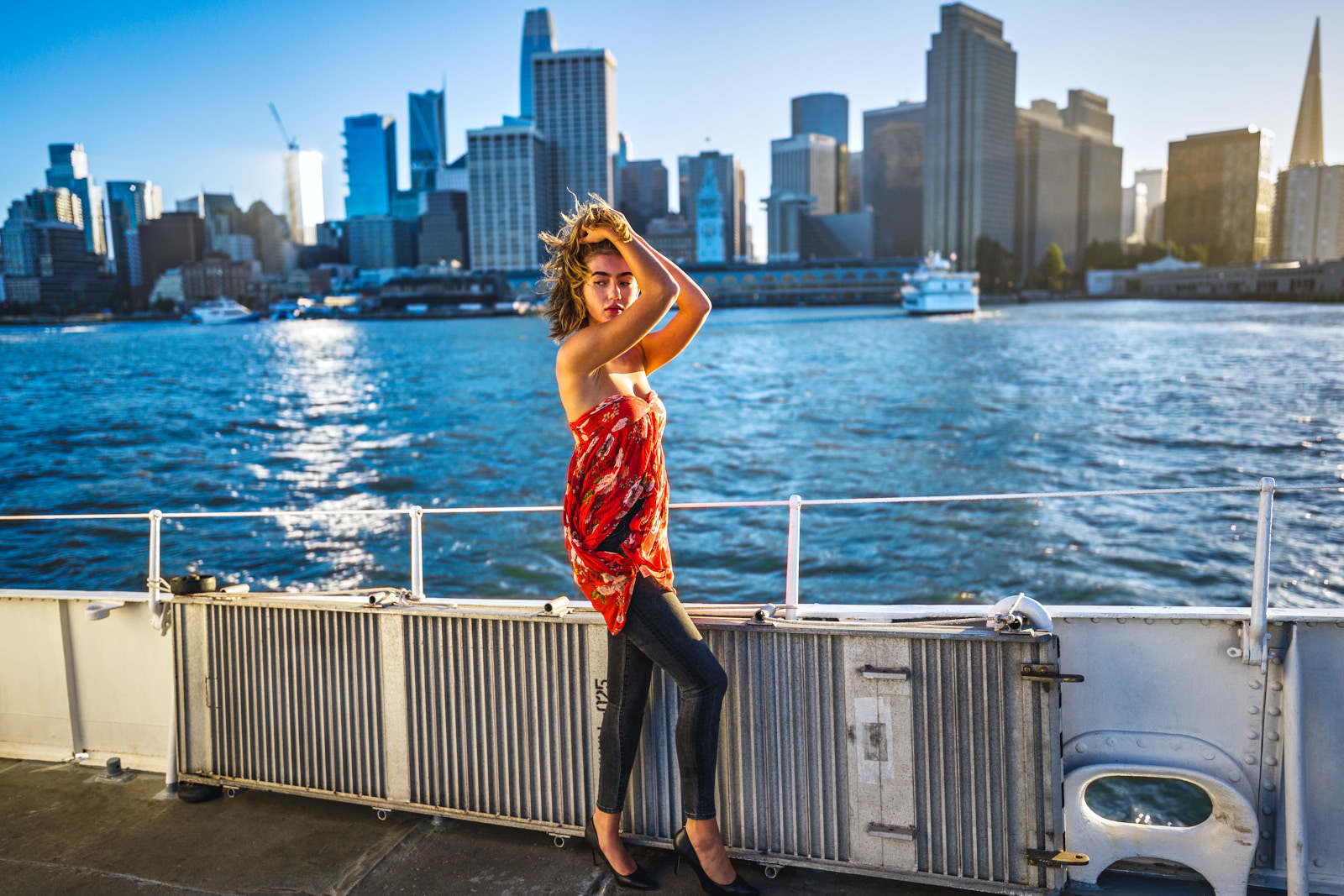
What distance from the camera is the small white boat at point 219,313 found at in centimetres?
14700

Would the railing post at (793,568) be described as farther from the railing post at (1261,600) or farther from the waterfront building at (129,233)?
the waterfront building at (129,233)

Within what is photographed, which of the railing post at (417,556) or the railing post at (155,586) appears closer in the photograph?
the railing post at (417,556)

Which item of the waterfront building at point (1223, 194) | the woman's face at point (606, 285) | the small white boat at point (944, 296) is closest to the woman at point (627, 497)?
the woman's face at point (606, 285)

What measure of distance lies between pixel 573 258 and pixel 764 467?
21.1 metres

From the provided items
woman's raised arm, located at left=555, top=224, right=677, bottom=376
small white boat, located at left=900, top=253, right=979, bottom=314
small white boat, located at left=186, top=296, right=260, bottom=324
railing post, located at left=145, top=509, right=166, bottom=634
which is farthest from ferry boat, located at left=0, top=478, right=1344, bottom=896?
small white boat, located at left=186, top=296, right=260, bottom=324

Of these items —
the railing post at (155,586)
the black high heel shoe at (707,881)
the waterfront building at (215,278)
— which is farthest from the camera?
the waterfront building at (215,278)

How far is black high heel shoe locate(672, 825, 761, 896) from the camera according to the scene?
9.24 ft

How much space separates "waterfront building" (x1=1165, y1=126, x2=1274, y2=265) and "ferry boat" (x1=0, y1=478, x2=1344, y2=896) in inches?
7934

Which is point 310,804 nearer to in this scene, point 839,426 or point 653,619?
point 653,619

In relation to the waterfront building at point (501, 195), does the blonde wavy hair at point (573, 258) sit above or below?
below

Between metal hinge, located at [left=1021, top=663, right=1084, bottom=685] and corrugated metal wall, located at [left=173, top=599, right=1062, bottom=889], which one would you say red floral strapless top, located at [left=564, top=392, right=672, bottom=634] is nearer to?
corrugated metal wall, located at [left=173, top=599, right=1062, bottom=889]

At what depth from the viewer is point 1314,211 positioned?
176m

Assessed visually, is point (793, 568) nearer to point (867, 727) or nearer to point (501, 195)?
point (867, 727)

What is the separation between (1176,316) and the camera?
311ft
